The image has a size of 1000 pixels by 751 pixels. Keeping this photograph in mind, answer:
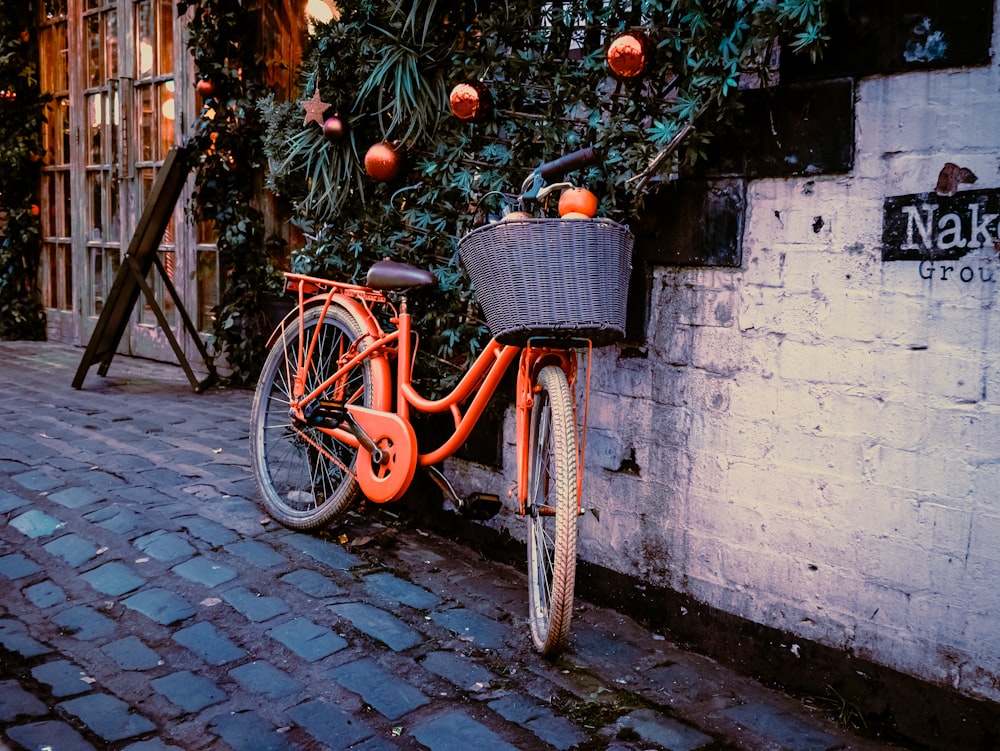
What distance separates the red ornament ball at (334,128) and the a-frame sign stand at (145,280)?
2.93 metres

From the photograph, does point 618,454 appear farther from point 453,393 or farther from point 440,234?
point 440,234

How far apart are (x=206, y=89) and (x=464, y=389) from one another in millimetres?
4404

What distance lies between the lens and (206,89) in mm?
6832

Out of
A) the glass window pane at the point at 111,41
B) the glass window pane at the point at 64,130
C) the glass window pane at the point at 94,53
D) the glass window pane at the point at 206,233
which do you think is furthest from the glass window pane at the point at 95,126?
the glass window pane at the point at 206,233

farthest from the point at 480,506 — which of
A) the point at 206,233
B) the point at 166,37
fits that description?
the point at 166,37

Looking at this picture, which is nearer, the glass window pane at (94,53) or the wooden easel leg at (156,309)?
the wooden easel leg at (156,309)

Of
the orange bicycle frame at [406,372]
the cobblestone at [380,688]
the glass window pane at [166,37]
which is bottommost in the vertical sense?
the cobblestone at [380,688]

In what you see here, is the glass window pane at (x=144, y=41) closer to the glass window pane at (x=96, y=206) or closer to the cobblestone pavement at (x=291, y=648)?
the glass window pane at (x=96, y=206)

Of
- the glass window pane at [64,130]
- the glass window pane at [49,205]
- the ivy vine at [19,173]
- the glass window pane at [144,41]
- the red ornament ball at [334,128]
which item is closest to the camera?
the red ornament ball at [334,128]

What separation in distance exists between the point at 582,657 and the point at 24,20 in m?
9.01

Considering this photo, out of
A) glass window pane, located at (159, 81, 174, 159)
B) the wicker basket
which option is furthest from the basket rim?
glass window pane, located at (159, 81, 174, 159)

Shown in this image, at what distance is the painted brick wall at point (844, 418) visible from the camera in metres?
2.44

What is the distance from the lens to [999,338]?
7.80 feet

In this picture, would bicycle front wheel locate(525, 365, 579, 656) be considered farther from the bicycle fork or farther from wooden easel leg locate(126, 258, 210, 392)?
wooden easel leg locate(126, 258, 210, 392)
